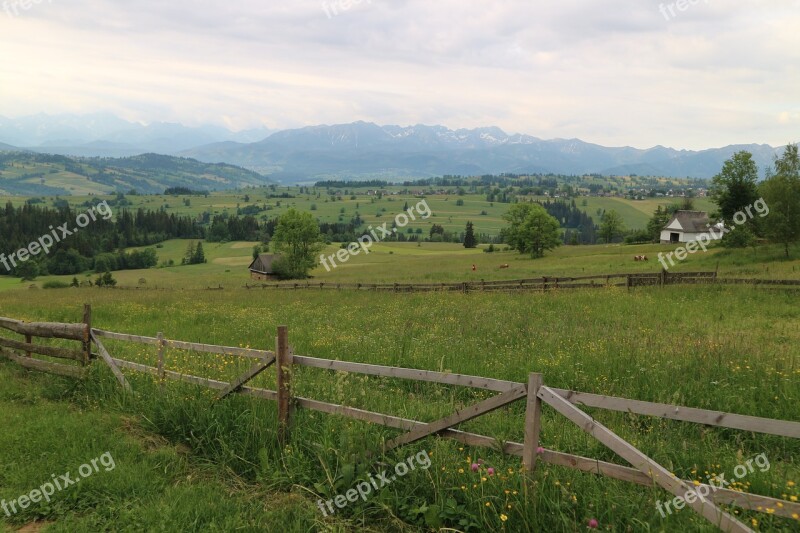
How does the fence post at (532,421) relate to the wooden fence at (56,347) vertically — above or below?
above

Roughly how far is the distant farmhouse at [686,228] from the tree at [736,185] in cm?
3521

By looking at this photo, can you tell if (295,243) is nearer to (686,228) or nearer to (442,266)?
(442,266)

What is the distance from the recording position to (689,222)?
279ft

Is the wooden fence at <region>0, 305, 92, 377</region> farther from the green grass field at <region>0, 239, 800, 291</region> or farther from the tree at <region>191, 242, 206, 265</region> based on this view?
the tree at <region>191, 242, 206, 265</region>

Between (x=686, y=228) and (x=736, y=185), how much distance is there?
40070mm

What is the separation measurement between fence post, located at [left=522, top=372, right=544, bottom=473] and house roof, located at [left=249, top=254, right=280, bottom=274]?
2962 inches

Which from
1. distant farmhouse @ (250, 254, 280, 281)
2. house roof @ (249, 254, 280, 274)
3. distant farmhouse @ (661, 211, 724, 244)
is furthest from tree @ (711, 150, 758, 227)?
house roof @ (249, 254, 280, 274)

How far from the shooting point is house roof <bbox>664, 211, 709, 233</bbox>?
83688mm

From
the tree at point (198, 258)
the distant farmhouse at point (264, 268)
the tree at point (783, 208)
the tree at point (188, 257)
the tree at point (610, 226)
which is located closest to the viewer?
the tree at point (783, 208)

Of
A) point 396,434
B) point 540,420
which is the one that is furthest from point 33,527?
point 540,420

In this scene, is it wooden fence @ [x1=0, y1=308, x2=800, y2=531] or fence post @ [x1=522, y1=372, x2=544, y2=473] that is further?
fence post @ [x1=522, y1=372, x2=544, y2=473]

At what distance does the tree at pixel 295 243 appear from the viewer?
72.1 metres

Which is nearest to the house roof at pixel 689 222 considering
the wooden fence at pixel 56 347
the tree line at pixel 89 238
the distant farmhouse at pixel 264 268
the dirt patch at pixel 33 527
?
the distant farmhouse at pixel 264 268

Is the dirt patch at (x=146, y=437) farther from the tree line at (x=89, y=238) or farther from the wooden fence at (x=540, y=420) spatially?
the tree line at (x=89, y=238)
